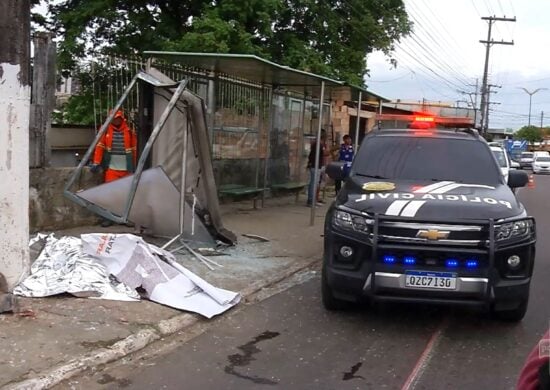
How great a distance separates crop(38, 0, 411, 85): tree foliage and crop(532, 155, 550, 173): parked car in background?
3114 centimetres

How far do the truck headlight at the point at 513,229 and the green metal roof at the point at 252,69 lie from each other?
15.5ft

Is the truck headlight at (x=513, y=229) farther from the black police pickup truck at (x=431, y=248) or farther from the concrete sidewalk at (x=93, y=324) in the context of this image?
the concrete sidewalk at (x=93, y=324)

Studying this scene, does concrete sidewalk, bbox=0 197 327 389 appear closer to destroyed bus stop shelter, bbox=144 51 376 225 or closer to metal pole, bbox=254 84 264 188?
destroyed bus stop shelter, bbox=144 51 376 225

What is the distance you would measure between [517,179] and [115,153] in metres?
5.58

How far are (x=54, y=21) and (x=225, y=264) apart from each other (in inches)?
519

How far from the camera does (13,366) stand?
179 inches

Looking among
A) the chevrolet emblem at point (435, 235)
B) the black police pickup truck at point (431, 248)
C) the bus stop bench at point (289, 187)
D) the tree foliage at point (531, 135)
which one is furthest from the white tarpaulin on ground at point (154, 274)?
the tree foliage at point (531, 135)

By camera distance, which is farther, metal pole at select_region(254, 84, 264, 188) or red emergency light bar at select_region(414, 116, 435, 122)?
metal pole at select_region(254, 84, 264, 188)

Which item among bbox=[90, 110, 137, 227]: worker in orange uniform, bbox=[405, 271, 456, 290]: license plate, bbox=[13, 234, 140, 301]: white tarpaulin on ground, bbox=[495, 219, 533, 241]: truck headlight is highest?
bbox=[90, 110, 137, 227]: worker in orange uniform

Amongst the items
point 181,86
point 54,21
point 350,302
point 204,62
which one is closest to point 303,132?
point 204,62

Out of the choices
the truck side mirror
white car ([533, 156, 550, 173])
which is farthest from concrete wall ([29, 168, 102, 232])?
white car ([533, 156, 550, 173])

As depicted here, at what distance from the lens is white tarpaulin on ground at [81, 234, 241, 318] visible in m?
6.47

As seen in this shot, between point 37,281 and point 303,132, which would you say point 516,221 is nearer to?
point 37,281

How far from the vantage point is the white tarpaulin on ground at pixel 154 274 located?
6.47m
